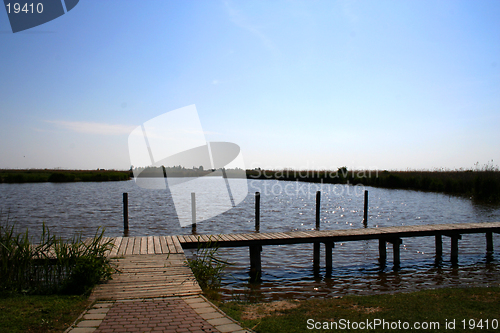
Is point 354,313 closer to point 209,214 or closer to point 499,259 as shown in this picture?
point 499,259

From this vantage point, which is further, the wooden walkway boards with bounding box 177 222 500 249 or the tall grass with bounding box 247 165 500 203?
the tall grass with bounding box 247 165 500 203

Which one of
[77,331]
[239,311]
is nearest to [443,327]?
[239,311]

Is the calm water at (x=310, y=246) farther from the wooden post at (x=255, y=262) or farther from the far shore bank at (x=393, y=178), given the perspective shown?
the far shore bank at (x=393, y=178)

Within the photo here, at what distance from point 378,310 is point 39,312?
5.20 m

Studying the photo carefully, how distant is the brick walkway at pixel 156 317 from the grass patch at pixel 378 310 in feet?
1.56

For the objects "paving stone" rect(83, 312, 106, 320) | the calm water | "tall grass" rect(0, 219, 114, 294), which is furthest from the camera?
the calm water

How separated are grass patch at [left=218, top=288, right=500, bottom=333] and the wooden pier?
140cm

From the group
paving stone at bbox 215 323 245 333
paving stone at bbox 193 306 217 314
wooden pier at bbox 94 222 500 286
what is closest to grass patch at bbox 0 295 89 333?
wooden pier at bbox 94 222 500 286

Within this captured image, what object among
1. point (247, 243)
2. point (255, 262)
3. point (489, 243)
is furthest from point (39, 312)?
point (489, 243)

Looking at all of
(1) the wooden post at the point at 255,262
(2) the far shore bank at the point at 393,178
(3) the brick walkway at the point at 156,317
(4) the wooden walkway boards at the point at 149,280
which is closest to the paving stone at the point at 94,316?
(3) the brick walkway at the point at 156,317

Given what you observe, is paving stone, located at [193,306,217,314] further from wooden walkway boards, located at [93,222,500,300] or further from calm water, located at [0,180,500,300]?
calm water, located at [0,180,500,300]

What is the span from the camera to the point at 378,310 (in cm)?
581

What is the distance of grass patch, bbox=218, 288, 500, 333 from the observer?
508 centimetres

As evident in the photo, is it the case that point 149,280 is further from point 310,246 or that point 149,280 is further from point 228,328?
point 310,246
